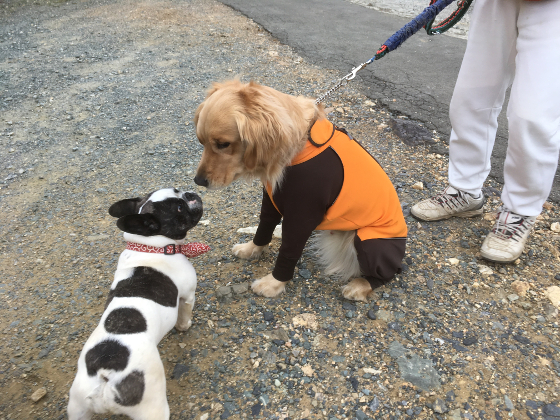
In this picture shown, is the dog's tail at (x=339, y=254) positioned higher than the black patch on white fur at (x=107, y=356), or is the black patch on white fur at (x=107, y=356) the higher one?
the black patch on white fur at (x=107, y=356)

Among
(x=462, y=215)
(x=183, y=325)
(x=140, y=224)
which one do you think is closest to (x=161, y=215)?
(x=140, y=224)

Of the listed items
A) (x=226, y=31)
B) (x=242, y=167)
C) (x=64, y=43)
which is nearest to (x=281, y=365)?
(x=242, y=167)

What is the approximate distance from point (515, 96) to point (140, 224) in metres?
2.48

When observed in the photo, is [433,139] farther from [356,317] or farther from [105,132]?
[105,132]

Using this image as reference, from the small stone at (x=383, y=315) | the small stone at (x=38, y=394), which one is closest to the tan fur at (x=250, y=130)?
the small stone at (x=383, y=315)

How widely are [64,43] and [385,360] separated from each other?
25.7 feet

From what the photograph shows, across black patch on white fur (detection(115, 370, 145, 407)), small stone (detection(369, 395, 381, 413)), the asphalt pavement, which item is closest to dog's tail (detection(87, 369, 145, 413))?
black patch on white fur (detection(115, 370, 145, 407))

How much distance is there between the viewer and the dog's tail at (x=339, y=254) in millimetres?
2812

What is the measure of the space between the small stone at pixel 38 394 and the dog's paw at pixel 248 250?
1520mm

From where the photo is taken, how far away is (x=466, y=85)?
9.62 feet

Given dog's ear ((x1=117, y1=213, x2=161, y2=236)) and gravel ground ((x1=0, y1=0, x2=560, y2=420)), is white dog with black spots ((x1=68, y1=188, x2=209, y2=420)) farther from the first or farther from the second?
gravel ground ((x1=0, y1=0, x2=560, y2=420))

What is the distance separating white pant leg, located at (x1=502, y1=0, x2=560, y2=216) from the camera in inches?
93.1

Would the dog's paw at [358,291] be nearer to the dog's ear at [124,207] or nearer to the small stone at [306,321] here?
the small stone at [306,321]

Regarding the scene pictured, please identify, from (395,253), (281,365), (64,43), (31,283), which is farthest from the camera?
(64,43)
